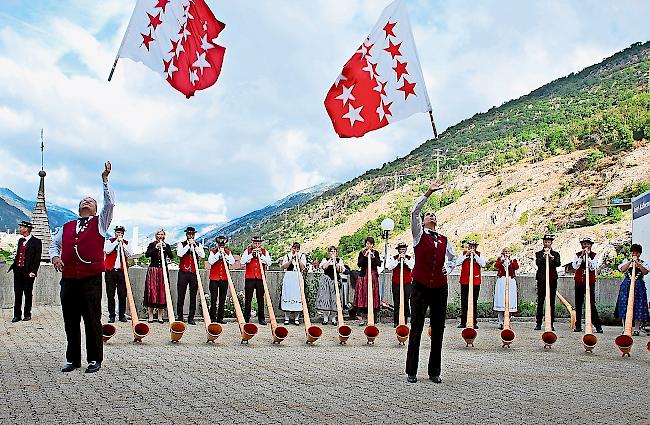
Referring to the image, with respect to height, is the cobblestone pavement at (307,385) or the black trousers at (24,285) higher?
the black trousers at (24,285)

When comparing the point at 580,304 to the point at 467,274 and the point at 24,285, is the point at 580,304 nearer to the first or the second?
the point at 467,274

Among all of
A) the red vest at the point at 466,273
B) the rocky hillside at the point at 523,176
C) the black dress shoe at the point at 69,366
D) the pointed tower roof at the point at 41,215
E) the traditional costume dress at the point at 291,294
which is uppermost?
the rocky hillside at the point at 523,176

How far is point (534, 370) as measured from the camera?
985 centimetres

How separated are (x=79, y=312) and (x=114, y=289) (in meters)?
6.74

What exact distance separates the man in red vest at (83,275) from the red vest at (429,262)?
3167mm

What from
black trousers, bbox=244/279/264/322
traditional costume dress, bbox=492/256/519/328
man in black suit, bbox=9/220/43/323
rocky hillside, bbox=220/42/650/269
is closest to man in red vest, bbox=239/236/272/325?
black trousers, bbox=244/279/264/322

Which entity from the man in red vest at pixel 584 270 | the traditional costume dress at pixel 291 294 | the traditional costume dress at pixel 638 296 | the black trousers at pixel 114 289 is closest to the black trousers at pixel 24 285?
the black trousers at pixel 114 289

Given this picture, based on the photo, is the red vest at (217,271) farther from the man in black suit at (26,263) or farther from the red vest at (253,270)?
the man in black suit at (26,263)

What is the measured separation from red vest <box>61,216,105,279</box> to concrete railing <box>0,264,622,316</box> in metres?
8.46

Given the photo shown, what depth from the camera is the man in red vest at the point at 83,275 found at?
8531 millimetres

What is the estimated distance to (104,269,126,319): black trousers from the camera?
1512cm

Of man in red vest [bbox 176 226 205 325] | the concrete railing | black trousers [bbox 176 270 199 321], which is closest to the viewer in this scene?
man in red vest [bbox 176 226 205 325]

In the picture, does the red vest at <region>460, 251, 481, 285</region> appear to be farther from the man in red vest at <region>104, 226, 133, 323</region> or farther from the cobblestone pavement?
the man in red vest at <region>104, 226, 133, 323</region>

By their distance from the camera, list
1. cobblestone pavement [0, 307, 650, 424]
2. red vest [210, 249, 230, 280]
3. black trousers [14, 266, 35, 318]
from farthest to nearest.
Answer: red vest [210, 249, 230, 280] < black trousers [14, 266, 35, 318] < cobblestone pavement [0, 307, 650, 424]
